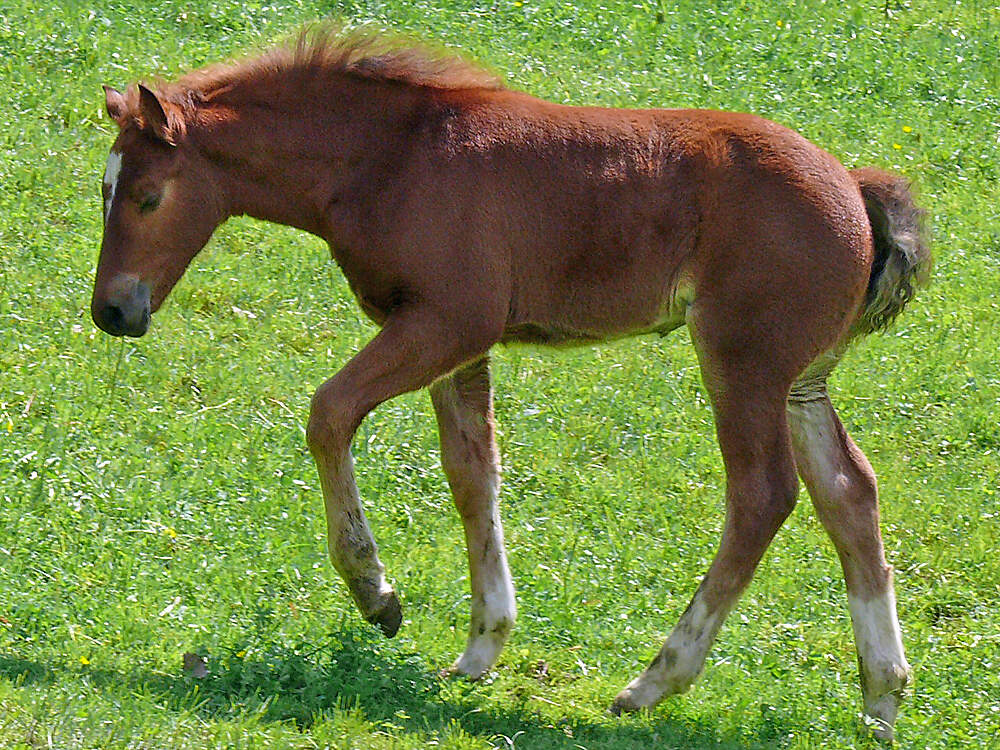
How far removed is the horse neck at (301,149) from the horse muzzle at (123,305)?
50cm

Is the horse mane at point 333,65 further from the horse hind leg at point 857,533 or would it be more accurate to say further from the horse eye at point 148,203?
the horse hind leg at point 857,533

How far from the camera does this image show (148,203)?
225 inches

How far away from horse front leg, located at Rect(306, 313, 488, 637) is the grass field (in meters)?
0.40

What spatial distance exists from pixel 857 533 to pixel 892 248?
119 cm

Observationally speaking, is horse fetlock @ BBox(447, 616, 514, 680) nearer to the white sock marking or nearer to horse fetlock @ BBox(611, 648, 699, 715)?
horse fetlock @ BBox(611, 648, 699, 715)

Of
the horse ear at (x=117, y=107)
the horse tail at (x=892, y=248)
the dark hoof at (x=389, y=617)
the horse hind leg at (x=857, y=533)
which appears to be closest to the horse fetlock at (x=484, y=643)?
the dark hoof at (x=389, y=617)

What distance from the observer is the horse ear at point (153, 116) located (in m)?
5.56

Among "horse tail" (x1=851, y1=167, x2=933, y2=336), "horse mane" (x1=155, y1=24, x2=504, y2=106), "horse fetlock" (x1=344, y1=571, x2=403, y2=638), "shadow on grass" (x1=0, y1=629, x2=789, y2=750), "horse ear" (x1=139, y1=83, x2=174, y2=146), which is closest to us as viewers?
"shadow on grass" (x1=0, y1=629, x2=789, y2=750)

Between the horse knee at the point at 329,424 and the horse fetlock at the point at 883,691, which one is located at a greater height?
the horse knee at the point at 329,424

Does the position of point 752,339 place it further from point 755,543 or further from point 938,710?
point 938,710

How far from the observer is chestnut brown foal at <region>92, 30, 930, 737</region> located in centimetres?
575

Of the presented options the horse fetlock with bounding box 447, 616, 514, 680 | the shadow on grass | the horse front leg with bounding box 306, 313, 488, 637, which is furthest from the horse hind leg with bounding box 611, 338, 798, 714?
the horse front leg with bounding box 306, 313, 488, 637

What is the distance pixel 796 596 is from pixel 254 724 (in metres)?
3.34

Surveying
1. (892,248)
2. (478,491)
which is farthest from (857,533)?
(478,491)
